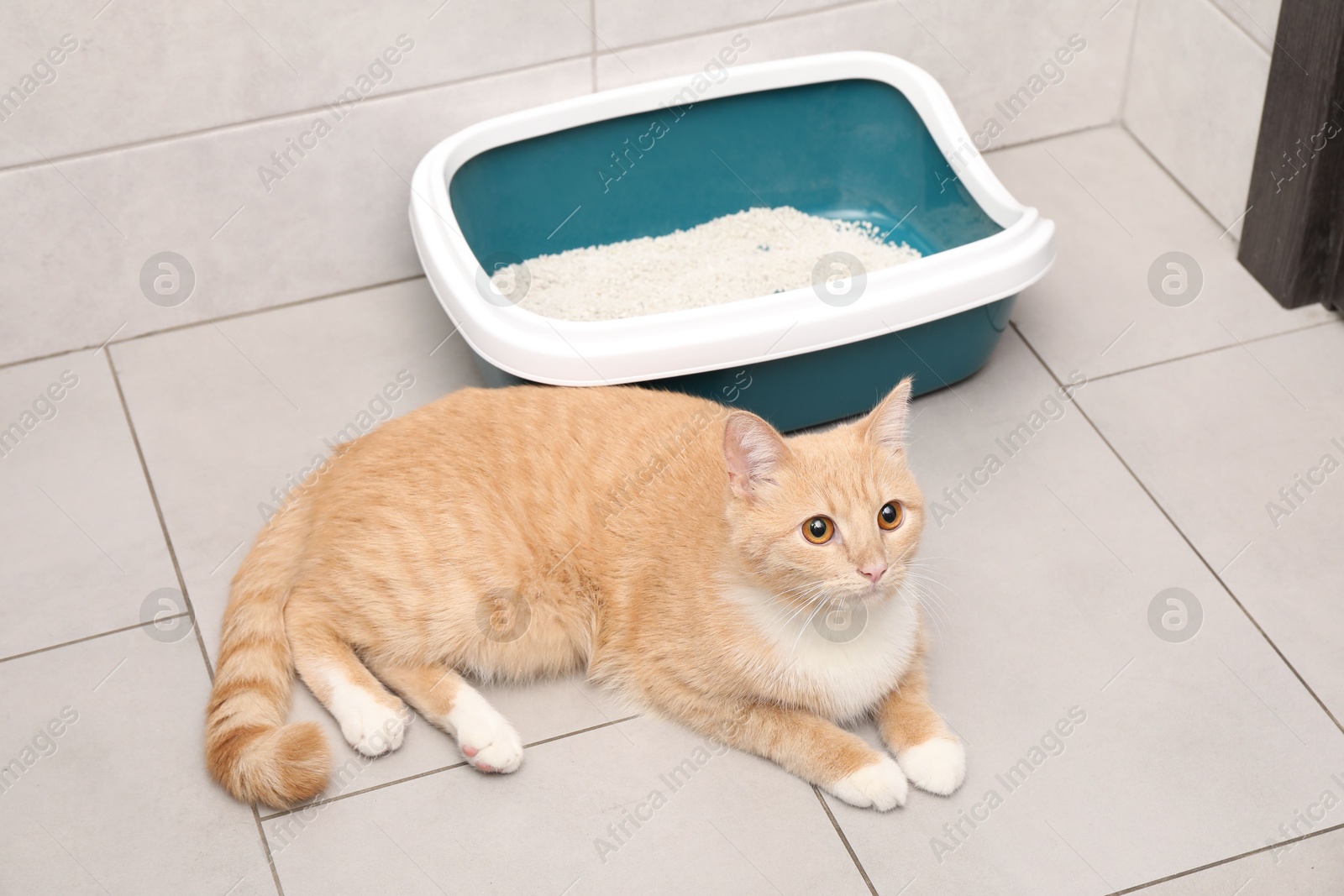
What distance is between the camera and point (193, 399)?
2.31m

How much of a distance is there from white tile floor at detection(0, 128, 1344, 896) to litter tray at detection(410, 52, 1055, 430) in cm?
23

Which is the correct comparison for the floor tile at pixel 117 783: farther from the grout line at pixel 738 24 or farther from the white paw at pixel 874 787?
the grout line at pixel 738 24

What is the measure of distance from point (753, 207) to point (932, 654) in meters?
1.08

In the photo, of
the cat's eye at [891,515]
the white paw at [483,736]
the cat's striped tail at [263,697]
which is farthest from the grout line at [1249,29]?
the cat's striped tail at [263,697]

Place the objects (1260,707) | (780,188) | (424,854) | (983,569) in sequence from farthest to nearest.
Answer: (780,188), (983,569), (1260,707), (424,854)

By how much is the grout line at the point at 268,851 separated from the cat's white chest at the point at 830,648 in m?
0.70

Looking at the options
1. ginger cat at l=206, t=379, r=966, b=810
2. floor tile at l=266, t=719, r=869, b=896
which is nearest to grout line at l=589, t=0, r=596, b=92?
ginger cat at l=206, t=379, r=966, b=810

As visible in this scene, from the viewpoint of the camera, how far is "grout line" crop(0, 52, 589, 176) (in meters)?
2.20

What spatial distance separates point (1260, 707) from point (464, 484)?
121 centimetres

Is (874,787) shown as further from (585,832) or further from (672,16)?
(672,16)

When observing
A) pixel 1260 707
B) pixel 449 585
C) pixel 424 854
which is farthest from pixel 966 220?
pixel 424 854

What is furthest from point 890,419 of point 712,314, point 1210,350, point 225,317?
point 225,317

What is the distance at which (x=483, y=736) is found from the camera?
1753 millimetres

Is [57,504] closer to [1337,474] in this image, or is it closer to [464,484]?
[464,484]
